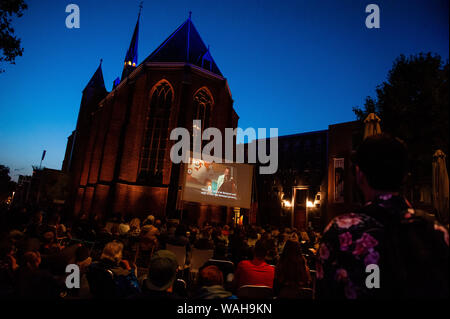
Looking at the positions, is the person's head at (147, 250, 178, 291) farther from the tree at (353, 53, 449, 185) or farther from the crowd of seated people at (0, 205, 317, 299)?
the tree at (353, 53, 449, 185)

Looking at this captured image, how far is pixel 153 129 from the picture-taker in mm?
20609

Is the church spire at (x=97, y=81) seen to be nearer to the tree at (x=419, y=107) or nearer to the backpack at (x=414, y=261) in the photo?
the tree at (x=419, y=107)

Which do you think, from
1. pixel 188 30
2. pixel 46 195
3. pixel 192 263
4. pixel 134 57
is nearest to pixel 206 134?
pixel 188 30

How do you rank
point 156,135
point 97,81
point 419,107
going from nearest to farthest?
1. point 419,107
2. point 156,135
3. point 97,81

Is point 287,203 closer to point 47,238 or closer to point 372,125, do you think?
point 372,125

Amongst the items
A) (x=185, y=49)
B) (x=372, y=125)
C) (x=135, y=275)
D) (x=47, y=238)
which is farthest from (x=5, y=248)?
(x=185, y=49)

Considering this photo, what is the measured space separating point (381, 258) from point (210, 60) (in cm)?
2440

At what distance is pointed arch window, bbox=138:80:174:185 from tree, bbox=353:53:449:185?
14.6 metres

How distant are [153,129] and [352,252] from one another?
20.7 meters

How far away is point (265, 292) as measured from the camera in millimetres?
2799

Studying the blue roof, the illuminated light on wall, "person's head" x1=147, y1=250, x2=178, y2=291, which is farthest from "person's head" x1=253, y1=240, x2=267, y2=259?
the illuminated light on wall

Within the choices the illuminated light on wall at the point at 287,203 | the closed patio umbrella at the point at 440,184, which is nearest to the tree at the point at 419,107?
the closed patio umbrella at the point at 440,184

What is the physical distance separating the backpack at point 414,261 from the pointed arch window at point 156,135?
1927 centimetres
